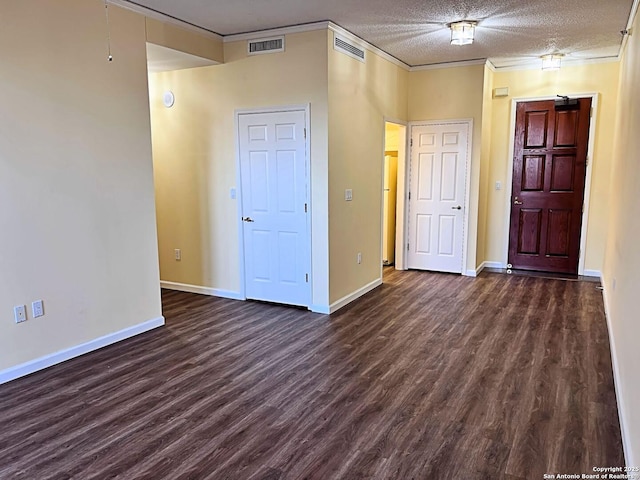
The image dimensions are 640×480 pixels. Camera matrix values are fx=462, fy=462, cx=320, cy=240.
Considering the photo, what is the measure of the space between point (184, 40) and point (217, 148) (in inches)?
43.7

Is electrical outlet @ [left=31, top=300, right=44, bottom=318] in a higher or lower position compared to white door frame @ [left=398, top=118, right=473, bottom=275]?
lower

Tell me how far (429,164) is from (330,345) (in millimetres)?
3402

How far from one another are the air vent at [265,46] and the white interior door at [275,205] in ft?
1.97

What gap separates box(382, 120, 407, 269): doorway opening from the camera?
20.9 ft

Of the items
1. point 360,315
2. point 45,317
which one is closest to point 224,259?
point 360,315

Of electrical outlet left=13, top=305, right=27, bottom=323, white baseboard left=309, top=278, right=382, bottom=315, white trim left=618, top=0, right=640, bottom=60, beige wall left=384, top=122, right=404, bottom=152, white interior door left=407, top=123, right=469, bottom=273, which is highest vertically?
white trim left=618, top=0, right=640, bottom=60

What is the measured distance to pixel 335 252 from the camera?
468 centimetres

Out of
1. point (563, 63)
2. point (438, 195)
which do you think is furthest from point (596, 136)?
point (438, 195)

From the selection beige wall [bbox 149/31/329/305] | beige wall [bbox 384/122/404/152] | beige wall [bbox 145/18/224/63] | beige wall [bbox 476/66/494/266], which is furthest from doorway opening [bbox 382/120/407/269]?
beige wall [bbox 145/18/224/63]

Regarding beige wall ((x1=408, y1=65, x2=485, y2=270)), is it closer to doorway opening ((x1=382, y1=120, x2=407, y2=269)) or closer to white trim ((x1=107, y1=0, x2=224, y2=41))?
doorway opening ((x1=382, y1=120, x2=407, y2=269))

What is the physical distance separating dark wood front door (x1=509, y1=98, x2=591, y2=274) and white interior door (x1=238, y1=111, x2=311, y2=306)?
11.1 ft

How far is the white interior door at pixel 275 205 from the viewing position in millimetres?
4562

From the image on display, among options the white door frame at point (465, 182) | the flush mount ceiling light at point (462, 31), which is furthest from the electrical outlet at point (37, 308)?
the white door frame at point (465, 182)

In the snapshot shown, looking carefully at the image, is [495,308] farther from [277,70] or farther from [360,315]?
[277,70]
